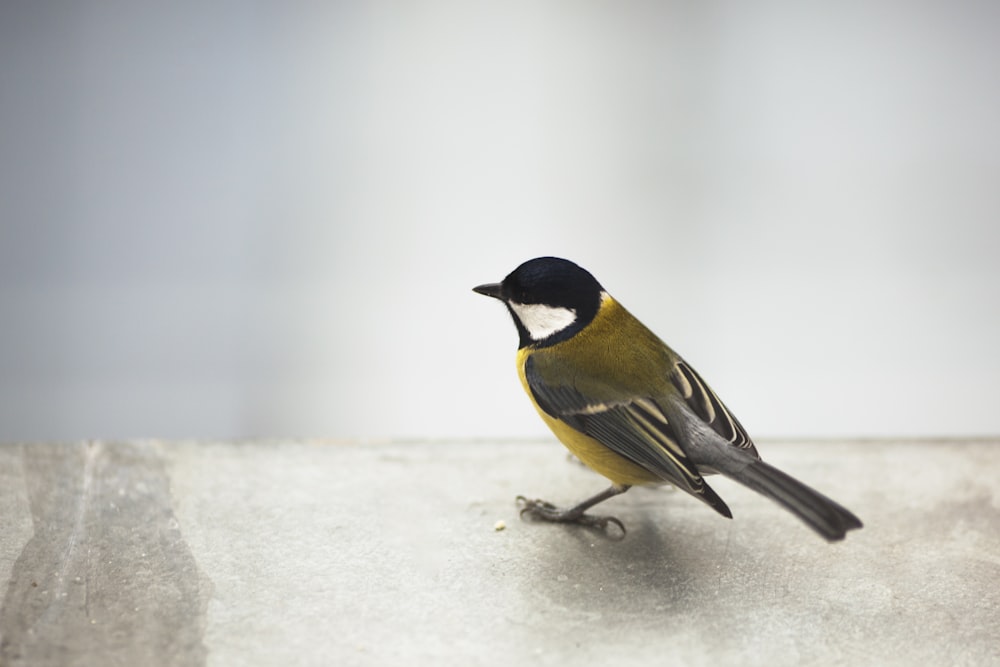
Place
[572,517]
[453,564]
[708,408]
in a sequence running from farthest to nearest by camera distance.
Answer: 1. [572,517]
2. [708,408]
3. [453,564]

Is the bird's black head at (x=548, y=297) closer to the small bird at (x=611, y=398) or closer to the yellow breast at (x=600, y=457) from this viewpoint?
the small bird at (x=611, y=398)

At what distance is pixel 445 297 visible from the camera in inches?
209

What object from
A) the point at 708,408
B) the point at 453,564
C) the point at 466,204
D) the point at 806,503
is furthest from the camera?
the point at 466,204

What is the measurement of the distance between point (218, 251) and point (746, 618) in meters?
3.85

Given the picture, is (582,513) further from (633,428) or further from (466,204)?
(466,204)

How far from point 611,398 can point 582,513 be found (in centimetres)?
33

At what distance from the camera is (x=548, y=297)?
266cm

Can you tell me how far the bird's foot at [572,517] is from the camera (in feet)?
8.59

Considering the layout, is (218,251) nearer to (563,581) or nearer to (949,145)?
(563,581)

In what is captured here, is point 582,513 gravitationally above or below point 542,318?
below

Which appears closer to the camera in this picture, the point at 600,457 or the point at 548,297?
the point at 600,457

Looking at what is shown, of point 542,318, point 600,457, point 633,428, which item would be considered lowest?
point 600,457

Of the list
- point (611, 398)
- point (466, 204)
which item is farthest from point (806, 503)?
point (466, 204)

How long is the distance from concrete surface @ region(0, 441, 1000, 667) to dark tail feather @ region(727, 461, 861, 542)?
261mm
